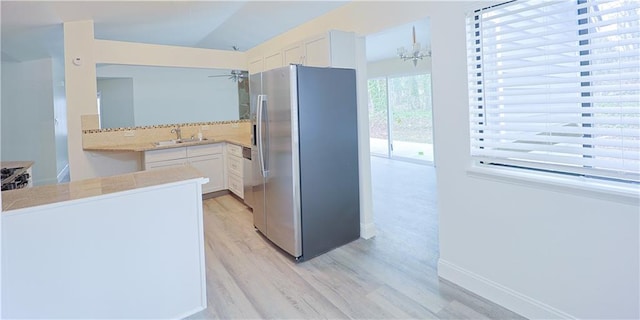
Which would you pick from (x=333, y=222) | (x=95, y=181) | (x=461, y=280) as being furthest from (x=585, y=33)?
(x=95, y=181)

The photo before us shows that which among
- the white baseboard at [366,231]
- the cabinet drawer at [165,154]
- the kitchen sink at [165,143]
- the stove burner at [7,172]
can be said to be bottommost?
the white baseboard at [366,231]

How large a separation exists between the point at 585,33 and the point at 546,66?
0.73 feet

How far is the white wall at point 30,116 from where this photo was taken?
564cm

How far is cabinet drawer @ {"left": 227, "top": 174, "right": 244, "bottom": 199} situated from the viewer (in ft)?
15.5

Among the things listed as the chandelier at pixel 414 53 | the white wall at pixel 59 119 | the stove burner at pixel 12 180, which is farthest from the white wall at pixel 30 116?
the chandelier at pixel 414 53

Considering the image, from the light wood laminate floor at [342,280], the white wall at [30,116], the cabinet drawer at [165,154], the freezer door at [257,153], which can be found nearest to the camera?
the light wood laminate floor at [342,280]

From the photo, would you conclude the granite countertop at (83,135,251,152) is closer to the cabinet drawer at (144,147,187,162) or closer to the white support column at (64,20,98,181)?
the cabinet drawer at (144,147,187,162)

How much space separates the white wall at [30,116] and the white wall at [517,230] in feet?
21.4

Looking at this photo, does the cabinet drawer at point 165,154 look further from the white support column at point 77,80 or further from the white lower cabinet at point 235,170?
the white support column at point 77,80

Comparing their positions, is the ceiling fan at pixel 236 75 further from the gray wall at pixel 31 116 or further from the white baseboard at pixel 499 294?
the white baseboard at pixel 499 294

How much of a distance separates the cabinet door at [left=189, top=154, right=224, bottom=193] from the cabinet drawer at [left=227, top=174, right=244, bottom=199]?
138mm

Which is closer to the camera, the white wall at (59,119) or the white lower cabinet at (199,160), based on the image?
the white lower cabinet at (199,160)

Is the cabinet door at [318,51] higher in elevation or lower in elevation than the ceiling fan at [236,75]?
lower

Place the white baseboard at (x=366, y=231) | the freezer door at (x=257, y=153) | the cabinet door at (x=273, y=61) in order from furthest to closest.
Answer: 1. the cabinet door at (x=273, y=61)
2. the white baseboard at (x=366, y=231)
3. the freezer door at (x=257, y=153)
